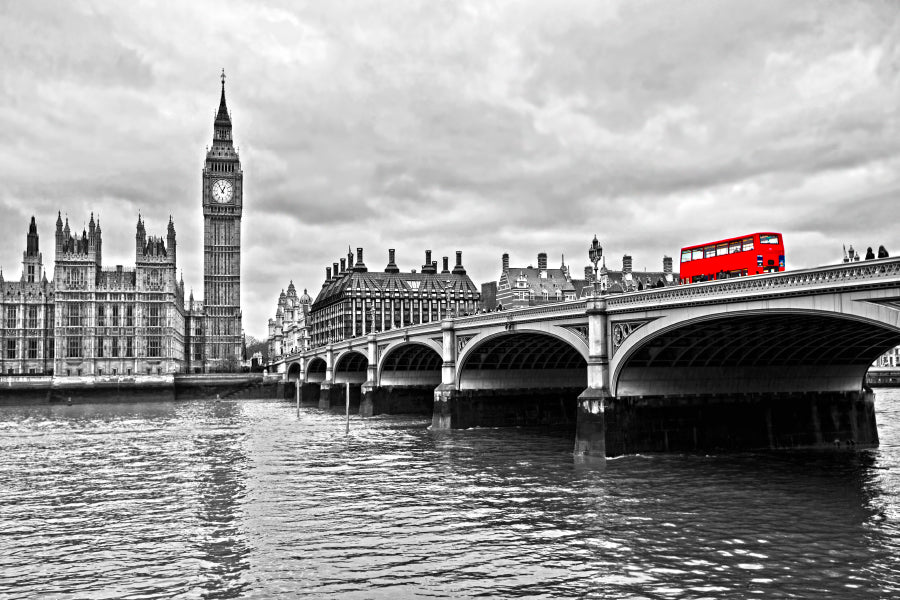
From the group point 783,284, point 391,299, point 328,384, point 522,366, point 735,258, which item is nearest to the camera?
point 783,284

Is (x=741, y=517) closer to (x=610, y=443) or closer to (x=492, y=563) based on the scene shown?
(x=492, y=563)

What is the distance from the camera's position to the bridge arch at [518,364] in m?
51.8

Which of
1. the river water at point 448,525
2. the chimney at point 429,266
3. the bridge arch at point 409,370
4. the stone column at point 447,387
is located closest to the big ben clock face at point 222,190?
the chimney at point 429,266

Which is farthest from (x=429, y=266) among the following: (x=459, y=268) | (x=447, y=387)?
(x=447, y=387)

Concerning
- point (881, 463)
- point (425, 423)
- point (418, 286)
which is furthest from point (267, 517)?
point (418, 286)

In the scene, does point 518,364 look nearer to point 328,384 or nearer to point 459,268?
point 328,384

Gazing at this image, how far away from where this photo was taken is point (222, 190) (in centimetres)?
17350

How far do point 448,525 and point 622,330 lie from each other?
16.1 metres

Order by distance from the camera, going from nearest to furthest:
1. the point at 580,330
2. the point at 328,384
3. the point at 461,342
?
the point at 580,330, the point at 461,342, the point at 328,384

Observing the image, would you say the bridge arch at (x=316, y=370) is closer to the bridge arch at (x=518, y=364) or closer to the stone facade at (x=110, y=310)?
the stone facade at (x=110, y=310)

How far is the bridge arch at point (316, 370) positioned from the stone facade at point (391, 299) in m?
31.6

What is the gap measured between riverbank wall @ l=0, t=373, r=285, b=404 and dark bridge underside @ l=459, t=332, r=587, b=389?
229ft

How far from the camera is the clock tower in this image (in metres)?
167

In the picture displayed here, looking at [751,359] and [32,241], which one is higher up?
[32,241]
